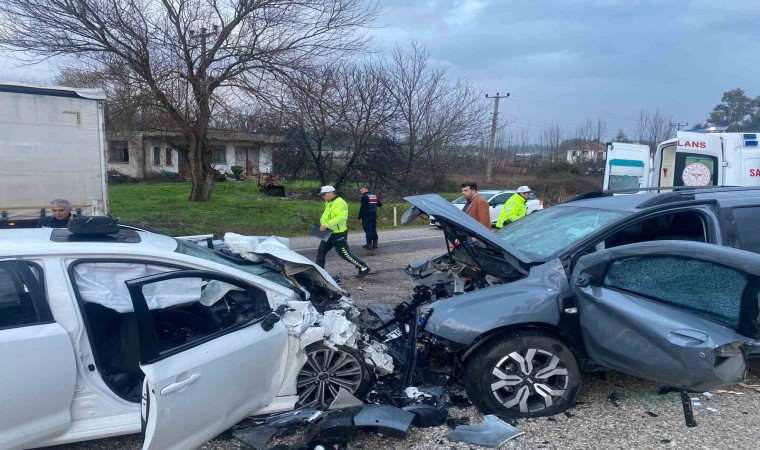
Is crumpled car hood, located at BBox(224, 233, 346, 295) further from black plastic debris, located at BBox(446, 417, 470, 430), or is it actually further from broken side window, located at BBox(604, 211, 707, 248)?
broken side window, located at BBox(604, 211, 707, 248)

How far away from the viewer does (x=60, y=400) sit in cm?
297

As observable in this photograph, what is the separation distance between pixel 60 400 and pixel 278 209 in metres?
16.1

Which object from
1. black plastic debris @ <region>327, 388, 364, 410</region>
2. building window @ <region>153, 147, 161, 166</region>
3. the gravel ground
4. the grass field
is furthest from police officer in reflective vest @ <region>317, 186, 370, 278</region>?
building window @ <region>153, 147, 161, 166</region>

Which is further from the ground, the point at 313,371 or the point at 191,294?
the point at 191,294

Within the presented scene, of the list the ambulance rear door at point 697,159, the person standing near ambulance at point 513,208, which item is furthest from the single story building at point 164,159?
the ambulance rear door at point 697,159

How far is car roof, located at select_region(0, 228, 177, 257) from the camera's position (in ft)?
10.1

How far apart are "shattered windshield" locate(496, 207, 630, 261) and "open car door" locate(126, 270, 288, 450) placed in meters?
2.23

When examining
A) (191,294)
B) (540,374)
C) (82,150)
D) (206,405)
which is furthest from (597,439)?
(82,150)

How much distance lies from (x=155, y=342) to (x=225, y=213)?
14896mm

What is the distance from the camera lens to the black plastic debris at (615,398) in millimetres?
4008

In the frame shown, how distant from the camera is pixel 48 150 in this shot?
8.88 m

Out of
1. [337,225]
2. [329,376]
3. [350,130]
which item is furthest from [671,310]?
[350,130]

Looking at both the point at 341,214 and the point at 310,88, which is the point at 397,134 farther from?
the point at 341,214

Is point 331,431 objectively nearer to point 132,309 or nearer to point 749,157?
point 132,309
